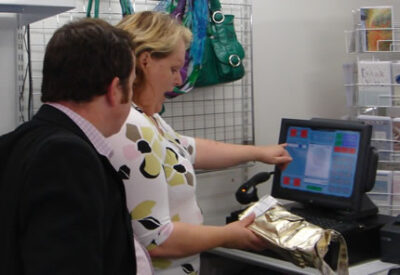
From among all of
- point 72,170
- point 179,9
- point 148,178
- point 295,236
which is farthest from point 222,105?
point 72,170

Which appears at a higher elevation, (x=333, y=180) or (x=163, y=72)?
(x=163, y=72)

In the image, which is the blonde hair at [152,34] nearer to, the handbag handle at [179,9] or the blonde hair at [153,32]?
the blonde hair at [153,32]

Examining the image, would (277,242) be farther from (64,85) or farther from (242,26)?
(242,26)

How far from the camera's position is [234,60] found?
8.38ft

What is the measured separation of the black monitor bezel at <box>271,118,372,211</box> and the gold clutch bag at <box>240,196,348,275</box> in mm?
298

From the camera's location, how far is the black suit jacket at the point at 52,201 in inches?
40.3

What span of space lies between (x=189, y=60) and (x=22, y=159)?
143cm

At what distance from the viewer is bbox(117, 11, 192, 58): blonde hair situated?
1693 millimetres

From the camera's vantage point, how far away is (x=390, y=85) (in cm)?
255

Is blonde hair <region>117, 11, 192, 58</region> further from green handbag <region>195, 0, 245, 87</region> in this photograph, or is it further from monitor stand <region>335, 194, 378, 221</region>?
monitor stand <region>335, 194, 378, 221</region>

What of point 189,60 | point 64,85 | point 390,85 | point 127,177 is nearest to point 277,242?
point 127,177

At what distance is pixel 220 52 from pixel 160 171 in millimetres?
1059

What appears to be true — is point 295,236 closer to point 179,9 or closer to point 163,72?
point 163,72

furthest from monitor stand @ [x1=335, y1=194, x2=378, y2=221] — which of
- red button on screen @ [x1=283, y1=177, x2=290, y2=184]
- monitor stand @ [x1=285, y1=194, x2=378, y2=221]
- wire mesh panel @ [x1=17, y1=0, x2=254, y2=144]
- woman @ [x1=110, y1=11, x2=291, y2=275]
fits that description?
wire mesh panel @ [x1=17, y1=0, x2=254, y2=144]
